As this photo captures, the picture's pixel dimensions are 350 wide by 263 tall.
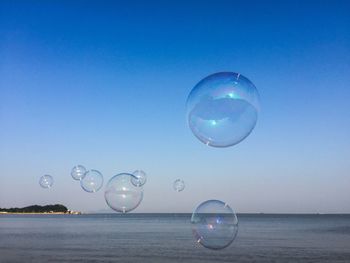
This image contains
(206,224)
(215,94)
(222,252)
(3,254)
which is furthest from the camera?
(222,252)

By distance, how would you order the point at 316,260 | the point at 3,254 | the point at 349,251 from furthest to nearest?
the point at 349,251 → the point at 3,254 → the point at 316,260

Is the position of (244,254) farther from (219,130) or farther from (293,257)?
(219,130)

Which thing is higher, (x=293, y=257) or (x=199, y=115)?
(x=293, y=257)

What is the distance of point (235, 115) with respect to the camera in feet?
38.5

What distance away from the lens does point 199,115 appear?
1184cm

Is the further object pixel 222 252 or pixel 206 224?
pixel 222 252

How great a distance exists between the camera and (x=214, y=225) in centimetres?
1550

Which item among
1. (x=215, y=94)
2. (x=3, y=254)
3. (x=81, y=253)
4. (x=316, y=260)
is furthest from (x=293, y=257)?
(x=215, y=94)

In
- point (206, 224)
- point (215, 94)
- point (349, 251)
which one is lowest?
point (206, 224)

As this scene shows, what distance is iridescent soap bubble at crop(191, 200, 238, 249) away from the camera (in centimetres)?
1509

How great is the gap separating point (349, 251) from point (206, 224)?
24.9 meters

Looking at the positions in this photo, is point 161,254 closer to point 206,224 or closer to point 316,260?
point 316,260

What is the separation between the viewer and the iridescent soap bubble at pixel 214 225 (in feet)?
49.5

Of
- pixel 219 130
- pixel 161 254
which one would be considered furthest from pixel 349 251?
pixel 219 130
